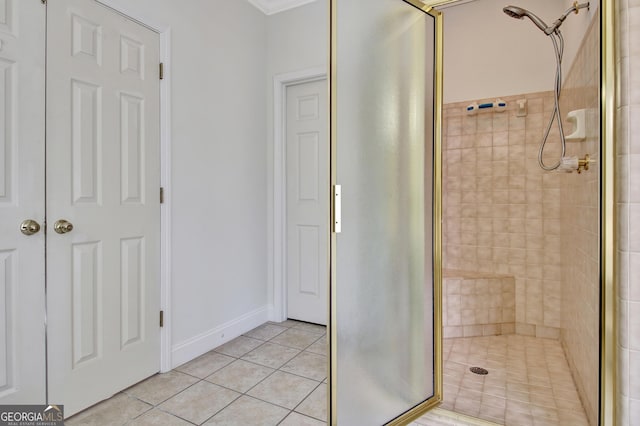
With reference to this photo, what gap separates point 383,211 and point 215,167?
5.06 feet

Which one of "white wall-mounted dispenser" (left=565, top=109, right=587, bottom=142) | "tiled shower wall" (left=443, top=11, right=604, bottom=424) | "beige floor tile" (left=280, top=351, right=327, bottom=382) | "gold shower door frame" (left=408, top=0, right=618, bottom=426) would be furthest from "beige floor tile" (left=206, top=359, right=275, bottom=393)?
"white wall-mounted dispenser" (left=565, top=109, right=587, bottom=142)

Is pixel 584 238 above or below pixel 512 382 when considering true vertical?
above

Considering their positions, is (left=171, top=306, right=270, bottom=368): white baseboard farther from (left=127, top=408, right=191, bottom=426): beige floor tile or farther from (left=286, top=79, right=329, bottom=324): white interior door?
(left=127, top=408, right=191, bottom=426): beige floor tile

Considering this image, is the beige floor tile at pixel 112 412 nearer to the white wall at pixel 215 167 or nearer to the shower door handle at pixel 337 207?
the white wall at pixel 215 167

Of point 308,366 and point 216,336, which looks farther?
point 216,336

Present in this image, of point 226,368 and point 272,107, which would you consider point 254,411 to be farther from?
point 272,107

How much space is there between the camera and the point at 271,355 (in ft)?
7.94

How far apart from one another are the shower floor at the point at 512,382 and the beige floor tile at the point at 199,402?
1.19 meters

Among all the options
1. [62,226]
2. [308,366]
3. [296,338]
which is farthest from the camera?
[296,338]

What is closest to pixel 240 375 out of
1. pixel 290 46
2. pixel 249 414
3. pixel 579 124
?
pixel 249 414

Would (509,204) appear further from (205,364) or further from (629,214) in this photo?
(205,364)

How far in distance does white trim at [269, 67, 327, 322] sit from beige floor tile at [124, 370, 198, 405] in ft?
3.66

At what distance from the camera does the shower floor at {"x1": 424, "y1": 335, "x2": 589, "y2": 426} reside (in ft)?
5.47

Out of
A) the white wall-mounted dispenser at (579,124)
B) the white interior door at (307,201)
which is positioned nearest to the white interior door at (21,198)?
the white interior door at (307,201)
